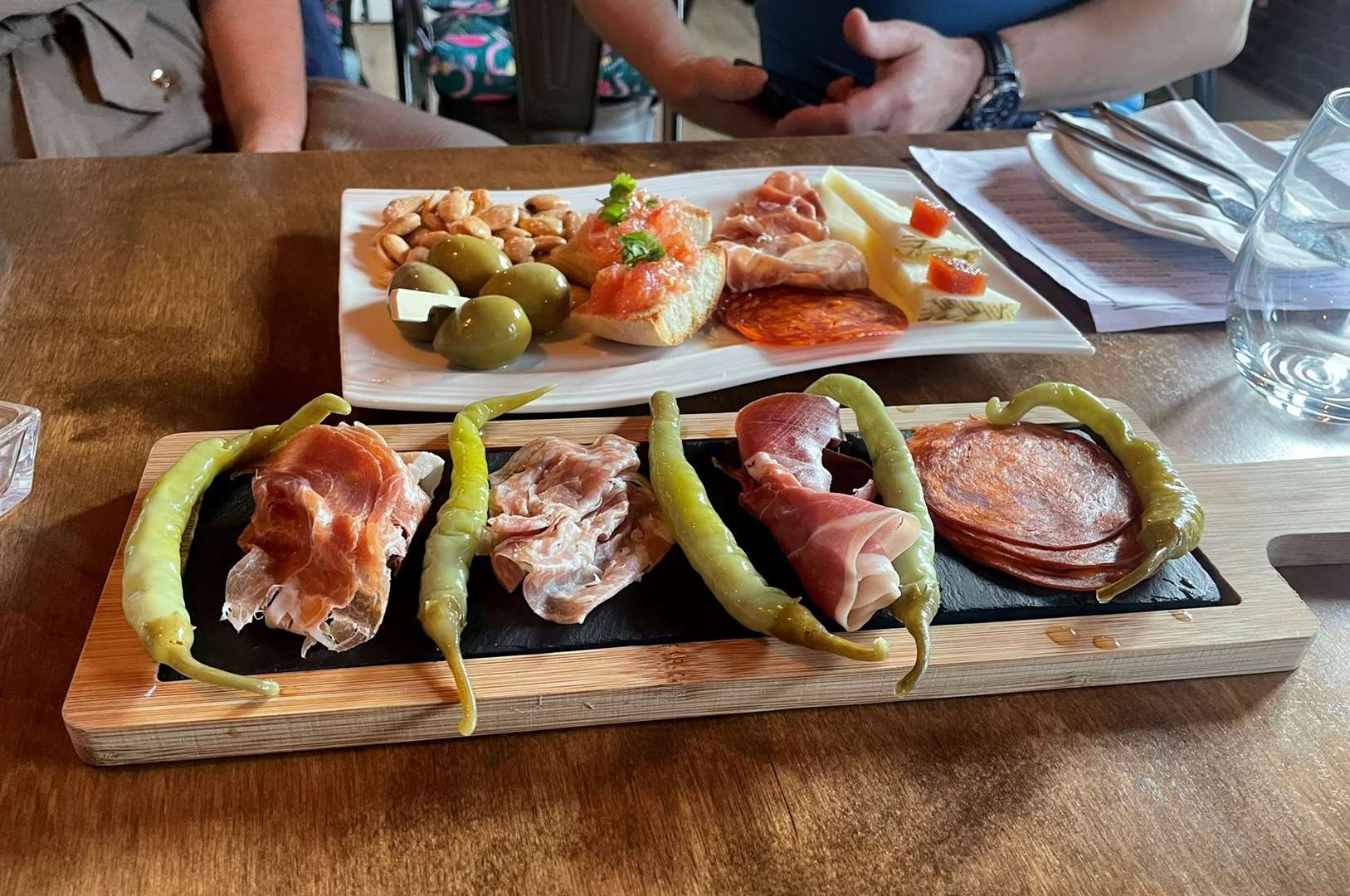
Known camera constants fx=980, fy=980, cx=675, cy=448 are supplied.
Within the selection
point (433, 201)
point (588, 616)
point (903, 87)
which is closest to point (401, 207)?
point (433, 201)

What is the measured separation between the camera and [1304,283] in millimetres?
1195

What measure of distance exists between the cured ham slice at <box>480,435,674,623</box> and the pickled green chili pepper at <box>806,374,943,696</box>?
0.71 feet

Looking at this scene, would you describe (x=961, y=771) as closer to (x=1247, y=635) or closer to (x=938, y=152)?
(x=1247, y=635)

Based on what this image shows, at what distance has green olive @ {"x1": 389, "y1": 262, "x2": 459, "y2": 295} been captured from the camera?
4.01ft

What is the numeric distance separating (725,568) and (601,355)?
49 centimetres

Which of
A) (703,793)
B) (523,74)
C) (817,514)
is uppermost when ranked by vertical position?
(817,514)

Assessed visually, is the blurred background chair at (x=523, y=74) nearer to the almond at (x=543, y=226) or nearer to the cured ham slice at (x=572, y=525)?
the almond at (x=543, y=226)

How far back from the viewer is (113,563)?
86 centimetres

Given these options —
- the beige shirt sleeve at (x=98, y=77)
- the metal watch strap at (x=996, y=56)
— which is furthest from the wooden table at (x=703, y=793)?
the metal watch strap at (x=996, y=56)

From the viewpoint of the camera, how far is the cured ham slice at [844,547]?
81 centimetres

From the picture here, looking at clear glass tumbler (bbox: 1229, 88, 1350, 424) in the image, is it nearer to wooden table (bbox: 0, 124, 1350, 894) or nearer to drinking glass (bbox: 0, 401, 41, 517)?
wooden table (bbox: 0, 124, 1350, 894)

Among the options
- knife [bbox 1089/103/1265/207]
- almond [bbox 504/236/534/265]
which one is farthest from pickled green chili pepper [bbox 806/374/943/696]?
knife [bbox 1089/103/1265/207]

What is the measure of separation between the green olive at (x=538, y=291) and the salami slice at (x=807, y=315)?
224 millimetres

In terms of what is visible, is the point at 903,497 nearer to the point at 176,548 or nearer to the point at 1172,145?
the point at 176,548
